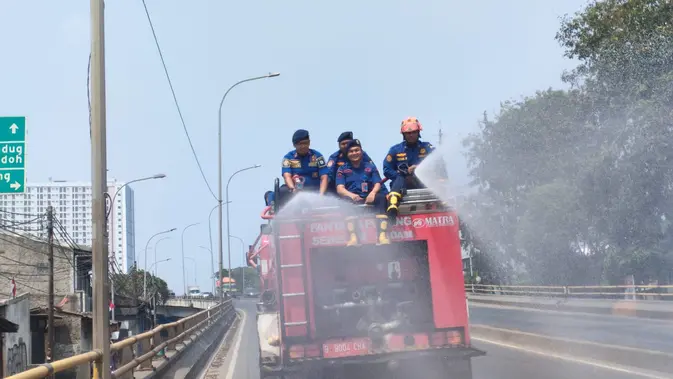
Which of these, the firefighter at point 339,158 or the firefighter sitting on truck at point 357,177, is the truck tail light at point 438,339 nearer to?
the firefighter sitting on truck at point 357,177

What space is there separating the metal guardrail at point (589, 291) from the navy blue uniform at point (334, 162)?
20305mm

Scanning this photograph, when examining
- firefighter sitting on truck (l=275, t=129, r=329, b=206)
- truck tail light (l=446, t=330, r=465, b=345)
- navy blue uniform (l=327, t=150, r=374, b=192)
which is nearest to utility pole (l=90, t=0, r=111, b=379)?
firefighter sitting on truck (l=275, t=129, r=329, b=206)

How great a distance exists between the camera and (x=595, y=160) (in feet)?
111

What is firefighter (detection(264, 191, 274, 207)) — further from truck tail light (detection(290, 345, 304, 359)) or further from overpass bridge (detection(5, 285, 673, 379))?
overpass bridge (detection(5, 285, 673, 379))

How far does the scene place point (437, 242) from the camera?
331 inches

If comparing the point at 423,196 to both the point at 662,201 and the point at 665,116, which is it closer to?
the point at 665,116

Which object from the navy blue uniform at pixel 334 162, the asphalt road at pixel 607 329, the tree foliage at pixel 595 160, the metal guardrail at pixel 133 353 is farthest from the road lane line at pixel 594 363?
the tree foliage at pixel 595 160

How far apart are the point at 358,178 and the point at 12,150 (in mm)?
7806

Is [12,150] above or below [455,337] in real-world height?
above

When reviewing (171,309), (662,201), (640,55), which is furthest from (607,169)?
(171,309)

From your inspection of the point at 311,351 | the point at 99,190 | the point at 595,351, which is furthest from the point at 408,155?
the point at 595,351

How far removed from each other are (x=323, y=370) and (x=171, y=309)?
87323 mm

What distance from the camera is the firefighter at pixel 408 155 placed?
930 cm

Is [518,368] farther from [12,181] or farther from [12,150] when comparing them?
[12,150]
